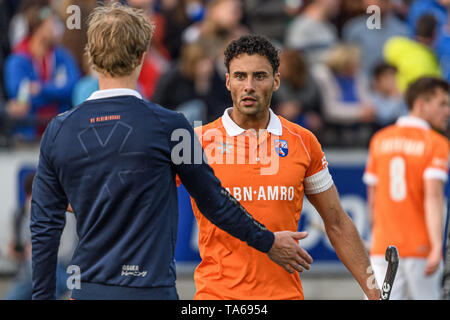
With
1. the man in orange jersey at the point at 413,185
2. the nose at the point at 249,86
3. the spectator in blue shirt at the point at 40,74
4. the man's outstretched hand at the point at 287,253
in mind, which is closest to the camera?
the man's outstretched hand at the point at 287,253

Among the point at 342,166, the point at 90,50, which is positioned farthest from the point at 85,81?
the point at 90,50

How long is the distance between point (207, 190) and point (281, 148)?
3.83 feet

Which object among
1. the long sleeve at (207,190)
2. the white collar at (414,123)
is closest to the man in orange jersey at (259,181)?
the long sleeve at (207,190)

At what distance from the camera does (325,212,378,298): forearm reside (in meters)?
5.05

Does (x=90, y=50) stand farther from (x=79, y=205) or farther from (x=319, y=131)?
(x=319, y=131)

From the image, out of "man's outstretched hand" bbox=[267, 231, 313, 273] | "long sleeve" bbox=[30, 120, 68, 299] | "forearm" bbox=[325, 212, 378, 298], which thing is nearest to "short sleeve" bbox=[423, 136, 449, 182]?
"forearm" bbox=[325, 212, 378, 298]

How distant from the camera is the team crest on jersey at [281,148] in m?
4.99

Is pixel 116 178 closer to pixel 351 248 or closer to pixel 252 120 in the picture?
pixel 252 120

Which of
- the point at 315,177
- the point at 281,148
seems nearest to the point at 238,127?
the point at 281,148

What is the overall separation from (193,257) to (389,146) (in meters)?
3.66

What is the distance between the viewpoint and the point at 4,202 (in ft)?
33.9

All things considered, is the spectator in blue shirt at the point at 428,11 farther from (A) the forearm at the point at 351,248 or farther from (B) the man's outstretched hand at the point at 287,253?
(B) the man's outstretched hand at the point at 287,253

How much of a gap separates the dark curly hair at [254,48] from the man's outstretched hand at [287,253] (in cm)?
127

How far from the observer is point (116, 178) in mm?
3773
